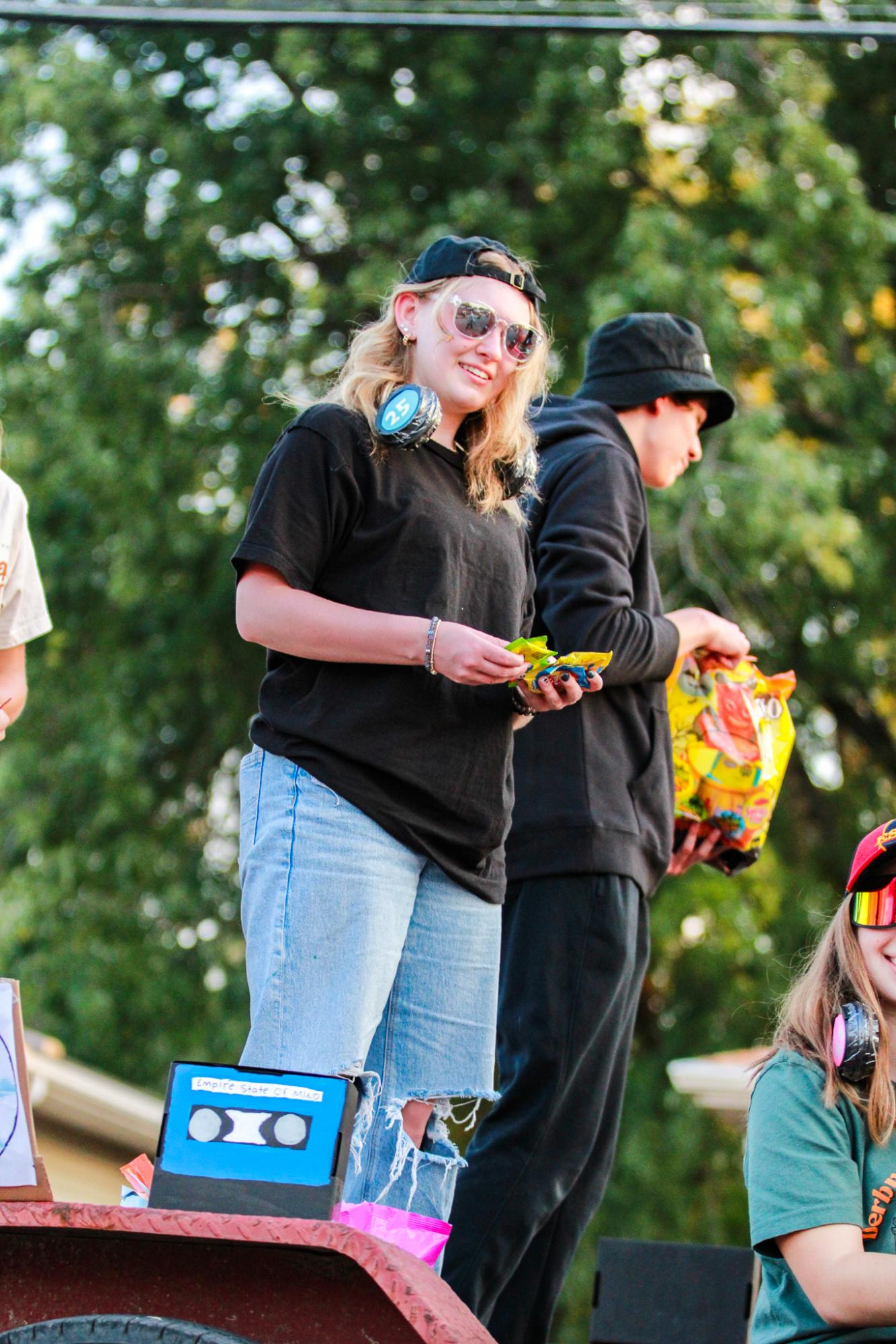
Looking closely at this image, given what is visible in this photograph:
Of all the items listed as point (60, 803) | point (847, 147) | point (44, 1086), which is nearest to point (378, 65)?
point (847, 147)

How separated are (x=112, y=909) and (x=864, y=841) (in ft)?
28.5

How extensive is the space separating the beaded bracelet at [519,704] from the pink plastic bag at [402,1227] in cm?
87

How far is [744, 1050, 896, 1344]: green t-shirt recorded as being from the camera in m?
2.27

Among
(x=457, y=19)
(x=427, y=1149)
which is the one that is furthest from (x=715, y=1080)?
(x=427, y=1149)

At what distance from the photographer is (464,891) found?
2.76 m

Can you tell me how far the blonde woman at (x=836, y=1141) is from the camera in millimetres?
2199

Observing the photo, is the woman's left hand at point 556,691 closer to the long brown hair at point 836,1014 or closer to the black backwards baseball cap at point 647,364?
the long brown hair at point 836,1014

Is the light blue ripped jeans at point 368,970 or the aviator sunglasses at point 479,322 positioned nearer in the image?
the light blue ripped jeans at point 368,970

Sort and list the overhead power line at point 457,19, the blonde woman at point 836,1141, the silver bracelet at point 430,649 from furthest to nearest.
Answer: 1. the overhead power line at point 457,19
2. the silver bracelet at point 430,649
3. the blonde woman at point 836,1141

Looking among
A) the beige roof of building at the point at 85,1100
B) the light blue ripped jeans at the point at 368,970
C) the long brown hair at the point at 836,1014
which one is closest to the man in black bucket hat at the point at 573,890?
the light blue ripped jeans at the point at 368,970

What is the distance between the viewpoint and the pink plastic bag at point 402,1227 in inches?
89.4

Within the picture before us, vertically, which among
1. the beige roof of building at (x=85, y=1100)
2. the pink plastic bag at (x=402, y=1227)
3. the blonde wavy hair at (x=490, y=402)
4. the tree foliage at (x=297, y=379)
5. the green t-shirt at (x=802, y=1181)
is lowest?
the beige roof of building at (x=85, y=1100)

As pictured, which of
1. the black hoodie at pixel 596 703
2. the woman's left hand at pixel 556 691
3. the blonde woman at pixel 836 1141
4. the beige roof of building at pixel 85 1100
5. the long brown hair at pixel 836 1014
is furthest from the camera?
the beige roof of building at pixel 85 1100

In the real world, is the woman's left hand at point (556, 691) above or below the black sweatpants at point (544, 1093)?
above
